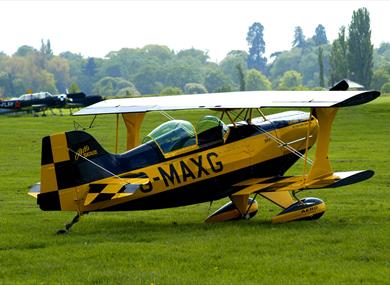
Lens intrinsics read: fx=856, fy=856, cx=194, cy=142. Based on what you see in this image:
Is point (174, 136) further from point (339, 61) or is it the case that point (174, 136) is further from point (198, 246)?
point (339, 61)

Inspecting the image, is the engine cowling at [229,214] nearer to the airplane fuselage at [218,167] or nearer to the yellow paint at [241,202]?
the yellow paint at [241,202]

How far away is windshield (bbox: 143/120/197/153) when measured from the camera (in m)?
13.6

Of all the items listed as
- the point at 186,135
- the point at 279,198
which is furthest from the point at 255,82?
the point at 186,135

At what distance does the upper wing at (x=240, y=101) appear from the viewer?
12758mm

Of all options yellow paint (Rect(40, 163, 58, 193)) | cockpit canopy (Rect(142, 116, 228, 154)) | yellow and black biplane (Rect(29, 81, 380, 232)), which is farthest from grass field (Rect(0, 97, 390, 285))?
cockpit canopy (Rect(142, 116, 228, 154))

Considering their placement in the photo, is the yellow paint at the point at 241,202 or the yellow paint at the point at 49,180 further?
the yellow paint at the point at 241,202

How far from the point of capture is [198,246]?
11.7 metres

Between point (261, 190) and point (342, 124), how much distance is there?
90.0ft

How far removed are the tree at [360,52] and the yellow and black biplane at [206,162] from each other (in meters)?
106

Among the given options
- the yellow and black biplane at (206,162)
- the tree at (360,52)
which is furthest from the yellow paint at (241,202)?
the tree at (360,52)

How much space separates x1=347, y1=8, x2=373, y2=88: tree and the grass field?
102041mm

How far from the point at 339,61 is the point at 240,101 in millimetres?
110188

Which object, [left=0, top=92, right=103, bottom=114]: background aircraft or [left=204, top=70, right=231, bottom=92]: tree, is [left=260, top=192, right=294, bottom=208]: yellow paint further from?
[left=204, top=70, right=231, bottom=92]: tree

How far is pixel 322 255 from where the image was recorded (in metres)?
10.9
